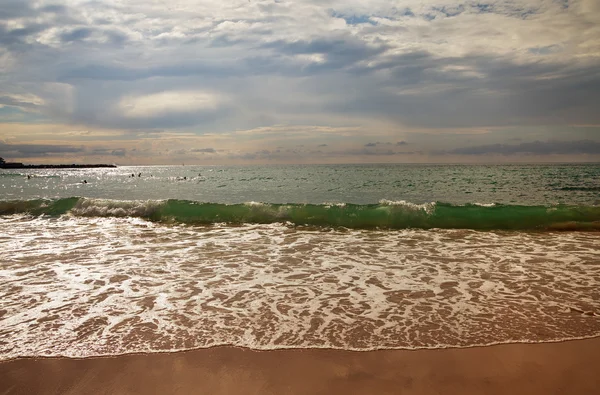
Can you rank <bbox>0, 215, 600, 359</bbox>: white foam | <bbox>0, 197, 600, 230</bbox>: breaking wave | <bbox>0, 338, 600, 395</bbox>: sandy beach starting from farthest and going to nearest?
<bbox>0, 197, 600, 230</bbox>: breaking wave
<bbox>0, 215, 600, 359</bbox>: white foam
<bbox>0, 338, 600, 395</bbox>: sandy beach

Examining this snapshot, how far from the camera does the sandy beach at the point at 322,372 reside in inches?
144

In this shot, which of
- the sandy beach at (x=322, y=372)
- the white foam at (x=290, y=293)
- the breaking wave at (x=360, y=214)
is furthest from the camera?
the breaking wave at (x=360, y=214)

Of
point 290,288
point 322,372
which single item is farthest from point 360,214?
point 322,372

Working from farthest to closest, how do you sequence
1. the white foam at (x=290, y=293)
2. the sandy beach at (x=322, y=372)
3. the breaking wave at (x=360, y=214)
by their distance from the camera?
the breaking wave at (x=360, y=214)
the white foam at (x=290, y=293)
the sandy beach at (x=322, y=372)

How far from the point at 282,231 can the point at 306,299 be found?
7.41 m

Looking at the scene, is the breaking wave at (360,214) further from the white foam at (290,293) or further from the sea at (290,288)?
the white foam at (290,293)

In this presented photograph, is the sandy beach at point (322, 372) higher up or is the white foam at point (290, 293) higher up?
the sandy beach at point (322, 372)

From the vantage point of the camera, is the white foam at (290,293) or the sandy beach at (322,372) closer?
the sandy beach at (322,372)

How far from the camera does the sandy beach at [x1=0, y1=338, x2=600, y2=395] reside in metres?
3.65

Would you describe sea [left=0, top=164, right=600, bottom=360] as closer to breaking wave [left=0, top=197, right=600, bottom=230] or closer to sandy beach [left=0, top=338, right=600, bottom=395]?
sandy beach [left=0, top=338, right=600, bottom=395]

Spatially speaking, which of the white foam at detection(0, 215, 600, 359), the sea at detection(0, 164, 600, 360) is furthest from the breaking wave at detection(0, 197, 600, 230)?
the white foam at detection(0, 215, 600, 359)

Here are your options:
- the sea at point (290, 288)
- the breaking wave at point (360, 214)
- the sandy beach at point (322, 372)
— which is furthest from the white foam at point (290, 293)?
the breaking wave at point (360, 214)

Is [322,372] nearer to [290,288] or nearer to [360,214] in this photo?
[290,288]

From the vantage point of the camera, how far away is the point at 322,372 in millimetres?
3920
